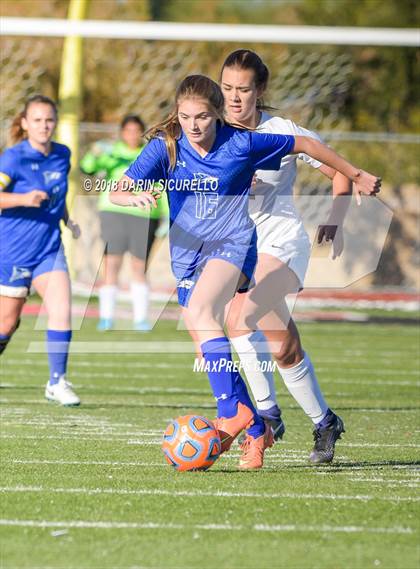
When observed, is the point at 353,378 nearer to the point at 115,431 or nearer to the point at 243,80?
the point at 115,431

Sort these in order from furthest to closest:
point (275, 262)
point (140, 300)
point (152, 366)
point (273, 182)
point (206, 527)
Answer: point (140, 300) → point (152, 366) → point (273, 182) → point (275, 262) → point (206, 527)

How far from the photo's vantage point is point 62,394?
907 centimetres

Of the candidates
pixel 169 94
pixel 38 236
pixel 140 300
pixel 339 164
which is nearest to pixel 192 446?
pixel 339 164

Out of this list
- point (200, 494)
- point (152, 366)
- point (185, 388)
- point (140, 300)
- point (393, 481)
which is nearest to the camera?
point (200, 494)

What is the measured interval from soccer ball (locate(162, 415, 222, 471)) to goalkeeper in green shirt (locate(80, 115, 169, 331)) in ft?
25.5

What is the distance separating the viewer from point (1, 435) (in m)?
7.34

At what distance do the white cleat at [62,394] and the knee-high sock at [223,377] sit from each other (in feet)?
10.0

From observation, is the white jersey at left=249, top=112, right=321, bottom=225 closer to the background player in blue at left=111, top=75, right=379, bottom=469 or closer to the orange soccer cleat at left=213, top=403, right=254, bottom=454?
the background player in blue at left=111, top=75, right=379, bottom=469

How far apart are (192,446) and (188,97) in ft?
5.55

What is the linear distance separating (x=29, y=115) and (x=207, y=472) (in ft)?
13.0

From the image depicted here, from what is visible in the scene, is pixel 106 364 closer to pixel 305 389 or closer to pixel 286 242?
pixel 286 242

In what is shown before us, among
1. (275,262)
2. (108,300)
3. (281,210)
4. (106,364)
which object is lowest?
(106,364)

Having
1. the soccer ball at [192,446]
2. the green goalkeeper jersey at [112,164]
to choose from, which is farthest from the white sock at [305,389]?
the green goalkeeper jersey at [112,164]

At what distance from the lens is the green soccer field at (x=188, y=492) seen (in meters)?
4.31
